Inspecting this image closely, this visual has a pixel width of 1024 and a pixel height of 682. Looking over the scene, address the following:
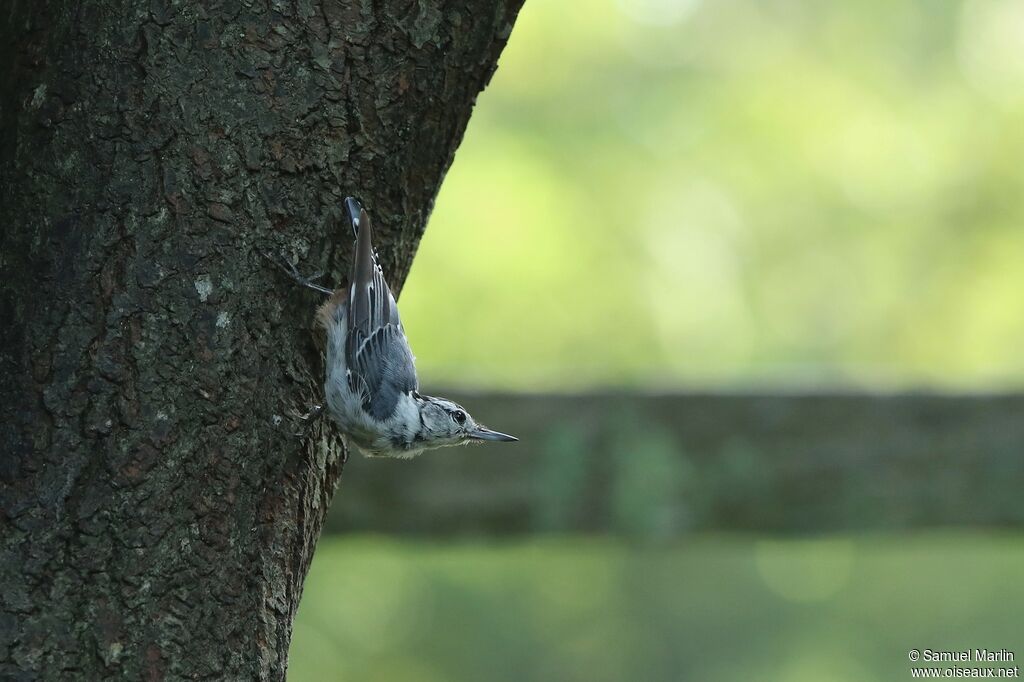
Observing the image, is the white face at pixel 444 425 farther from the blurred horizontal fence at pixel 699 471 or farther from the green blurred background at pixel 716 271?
the green blurred background at pixel 716 271

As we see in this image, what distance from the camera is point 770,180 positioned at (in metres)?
9.56

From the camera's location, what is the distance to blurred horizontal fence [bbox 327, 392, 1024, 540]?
8.55ft

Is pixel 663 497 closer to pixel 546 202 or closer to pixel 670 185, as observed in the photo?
pixel 546 202

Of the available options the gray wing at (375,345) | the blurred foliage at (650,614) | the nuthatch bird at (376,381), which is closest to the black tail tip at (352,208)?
the nuthatch bird at (376,381)

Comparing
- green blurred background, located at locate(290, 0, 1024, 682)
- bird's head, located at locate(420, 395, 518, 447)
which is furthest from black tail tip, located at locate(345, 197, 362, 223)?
green blurred background, located at locate(290, 0, 1024, 682)

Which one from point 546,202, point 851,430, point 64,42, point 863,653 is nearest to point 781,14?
point 546,202

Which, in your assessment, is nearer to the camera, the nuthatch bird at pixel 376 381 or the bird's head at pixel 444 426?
the nuthatch bird at pixel 376 381

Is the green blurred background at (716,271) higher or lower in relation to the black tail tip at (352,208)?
higher

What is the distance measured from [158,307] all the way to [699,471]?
134 centimetres

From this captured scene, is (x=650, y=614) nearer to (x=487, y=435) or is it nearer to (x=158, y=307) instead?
(x=487, y=435)

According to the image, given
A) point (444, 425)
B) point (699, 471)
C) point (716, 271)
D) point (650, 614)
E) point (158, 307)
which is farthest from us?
point (650, 614)

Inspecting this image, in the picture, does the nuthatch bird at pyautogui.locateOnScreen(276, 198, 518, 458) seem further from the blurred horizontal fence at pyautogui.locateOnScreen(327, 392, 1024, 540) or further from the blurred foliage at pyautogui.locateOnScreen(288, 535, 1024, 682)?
the blurred foliage at pyautogui.locateOnScreen(288, 535, 1024, 682)

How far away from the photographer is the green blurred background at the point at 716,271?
8320 millimetres

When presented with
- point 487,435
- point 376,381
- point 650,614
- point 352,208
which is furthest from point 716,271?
point 352,208
